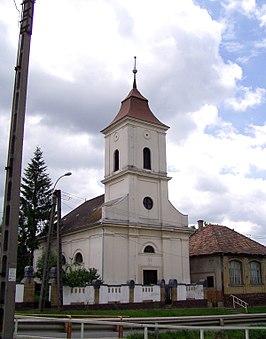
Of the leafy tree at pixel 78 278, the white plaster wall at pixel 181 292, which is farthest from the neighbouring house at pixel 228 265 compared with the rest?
the leafy tree at pixel 78 278

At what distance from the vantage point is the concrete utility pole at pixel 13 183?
9.30 m

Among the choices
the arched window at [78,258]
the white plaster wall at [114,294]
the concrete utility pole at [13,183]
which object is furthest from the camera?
the arched window at [78,258]

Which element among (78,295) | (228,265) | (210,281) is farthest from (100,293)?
(228,265)

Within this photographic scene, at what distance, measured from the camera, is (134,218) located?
3572cm

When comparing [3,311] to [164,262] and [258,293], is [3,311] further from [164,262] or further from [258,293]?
[258,293]

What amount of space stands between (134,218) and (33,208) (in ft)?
43.0

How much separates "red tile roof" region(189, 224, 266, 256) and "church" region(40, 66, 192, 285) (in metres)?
1.71

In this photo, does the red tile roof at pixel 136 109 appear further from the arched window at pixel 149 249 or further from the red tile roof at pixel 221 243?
the arched window at pixel 149 249

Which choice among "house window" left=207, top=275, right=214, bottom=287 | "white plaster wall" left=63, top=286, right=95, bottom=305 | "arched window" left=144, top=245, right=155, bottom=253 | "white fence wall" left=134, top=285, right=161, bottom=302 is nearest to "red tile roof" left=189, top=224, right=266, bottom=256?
"house window" left=207, top=275, right=214, bottom=287

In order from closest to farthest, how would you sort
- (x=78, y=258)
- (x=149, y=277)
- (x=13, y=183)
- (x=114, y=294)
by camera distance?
(x=13, y=183)
(x=114, y=294)
(x=149, y=277)
(x=78, y=258)

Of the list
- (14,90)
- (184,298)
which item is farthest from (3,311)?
(184,298)

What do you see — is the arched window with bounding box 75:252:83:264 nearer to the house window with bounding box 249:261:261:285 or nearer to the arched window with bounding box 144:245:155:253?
the arched window with bounding box 144:245:155:253

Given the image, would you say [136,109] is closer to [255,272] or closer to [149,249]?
[149,249]

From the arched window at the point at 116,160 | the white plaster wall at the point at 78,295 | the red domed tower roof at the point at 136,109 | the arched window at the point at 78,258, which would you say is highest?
the red domed tower roof at the point at 136,109
